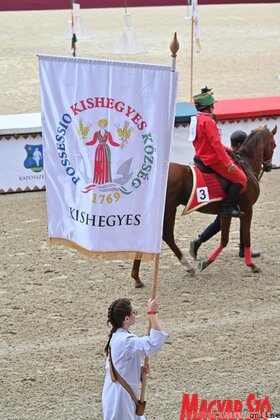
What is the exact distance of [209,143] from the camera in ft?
30.7

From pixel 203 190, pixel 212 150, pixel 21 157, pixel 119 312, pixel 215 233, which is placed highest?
Answer: pixel 119 312

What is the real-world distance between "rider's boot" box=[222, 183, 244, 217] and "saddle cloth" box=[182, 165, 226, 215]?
0.24ft

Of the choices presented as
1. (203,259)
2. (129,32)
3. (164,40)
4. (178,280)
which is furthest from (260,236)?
(164,40)

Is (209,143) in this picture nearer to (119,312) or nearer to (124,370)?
(119,312)

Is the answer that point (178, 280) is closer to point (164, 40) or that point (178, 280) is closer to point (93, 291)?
point (93, 291)

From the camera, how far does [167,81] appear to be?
5996mm

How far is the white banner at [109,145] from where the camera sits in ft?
20.0

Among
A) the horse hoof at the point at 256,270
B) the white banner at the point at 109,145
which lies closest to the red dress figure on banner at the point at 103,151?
the white banner at the point at 109,145

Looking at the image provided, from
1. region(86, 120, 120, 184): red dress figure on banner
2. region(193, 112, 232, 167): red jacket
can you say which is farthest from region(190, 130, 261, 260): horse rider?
region(86, 120, 120, 184): red dress figure on banner

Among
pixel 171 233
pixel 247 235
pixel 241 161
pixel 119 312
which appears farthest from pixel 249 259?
pixel 119 312

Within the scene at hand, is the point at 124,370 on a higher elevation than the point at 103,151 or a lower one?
lower

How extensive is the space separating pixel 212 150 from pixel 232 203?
24.2 inches

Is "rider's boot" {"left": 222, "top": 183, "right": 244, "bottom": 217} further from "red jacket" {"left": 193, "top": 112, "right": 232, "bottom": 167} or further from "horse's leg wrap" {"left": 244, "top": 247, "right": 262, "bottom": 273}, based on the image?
"horse's leg wrap" {"left": 244, "top": 247, "right": 262, "bottom": 273}

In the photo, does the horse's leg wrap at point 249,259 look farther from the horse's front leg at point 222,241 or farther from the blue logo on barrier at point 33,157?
the blue logo on barrier at point 33,157
